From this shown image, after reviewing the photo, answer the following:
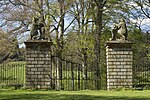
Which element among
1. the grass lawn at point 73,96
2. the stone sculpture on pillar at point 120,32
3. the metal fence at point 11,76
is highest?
the stone sculpture on pillar at point 120,32

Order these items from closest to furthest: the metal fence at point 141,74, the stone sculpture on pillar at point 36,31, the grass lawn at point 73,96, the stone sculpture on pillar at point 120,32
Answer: the grass lawn at point 73,96, the stone sculpture on pillar at point 36,31, the stone sculpture on pillar at point 120,32, the metal fence at point 141,74

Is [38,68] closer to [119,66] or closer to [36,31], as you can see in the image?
[36,31]

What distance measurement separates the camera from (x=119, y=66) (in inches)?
696

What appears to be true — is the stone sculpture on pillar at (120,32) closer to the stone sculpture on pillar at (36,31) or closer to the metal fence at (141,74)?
the metal fence at (141,74)

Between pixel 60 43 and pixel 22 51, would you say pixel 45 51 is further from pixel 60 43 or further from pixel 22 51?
pixel 22 51

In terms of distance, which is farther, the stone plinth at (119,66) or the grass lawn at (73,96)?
the stone plinth at (119,66)

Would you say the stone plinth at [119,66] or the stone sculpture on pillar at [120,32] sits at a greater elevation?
the stone sculpture on pillar at [120,32]

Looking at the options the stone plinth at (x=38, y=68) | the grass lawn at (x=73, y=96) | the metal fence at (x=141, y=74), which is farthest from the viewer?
the metal fence at (x=141, y=74)

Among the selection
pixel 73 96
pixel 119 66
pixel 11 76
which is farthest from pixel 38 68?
pixel 73 96

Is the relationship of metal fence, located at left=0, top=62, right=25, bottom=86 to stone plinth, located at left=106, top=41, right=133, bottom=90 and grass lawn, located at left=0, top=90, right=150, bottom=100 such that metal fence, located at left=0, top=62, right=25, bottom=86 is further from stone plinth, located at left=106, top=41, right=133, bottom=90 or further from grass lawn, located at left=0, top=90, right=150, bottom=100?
stone plinth, located at left=106, top=41, right=133, bottom=90

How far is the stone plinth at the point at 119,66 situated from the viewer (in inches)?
695

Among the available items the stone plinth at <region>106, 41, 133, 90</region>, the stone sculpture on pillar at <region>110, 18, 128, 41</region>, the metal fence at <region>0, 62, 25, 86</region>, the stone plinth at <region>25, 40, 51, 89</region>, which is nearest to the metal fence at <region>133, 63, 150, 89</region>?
the stone plinth at <region>106, 41, 133, 90</region>

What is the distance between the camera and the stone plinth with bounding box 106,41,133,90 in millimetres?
17656

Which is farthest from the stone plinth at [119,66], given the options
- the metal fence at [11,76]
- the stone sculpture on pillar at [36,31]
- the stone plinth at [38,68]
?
the metal fence at [11,76]
